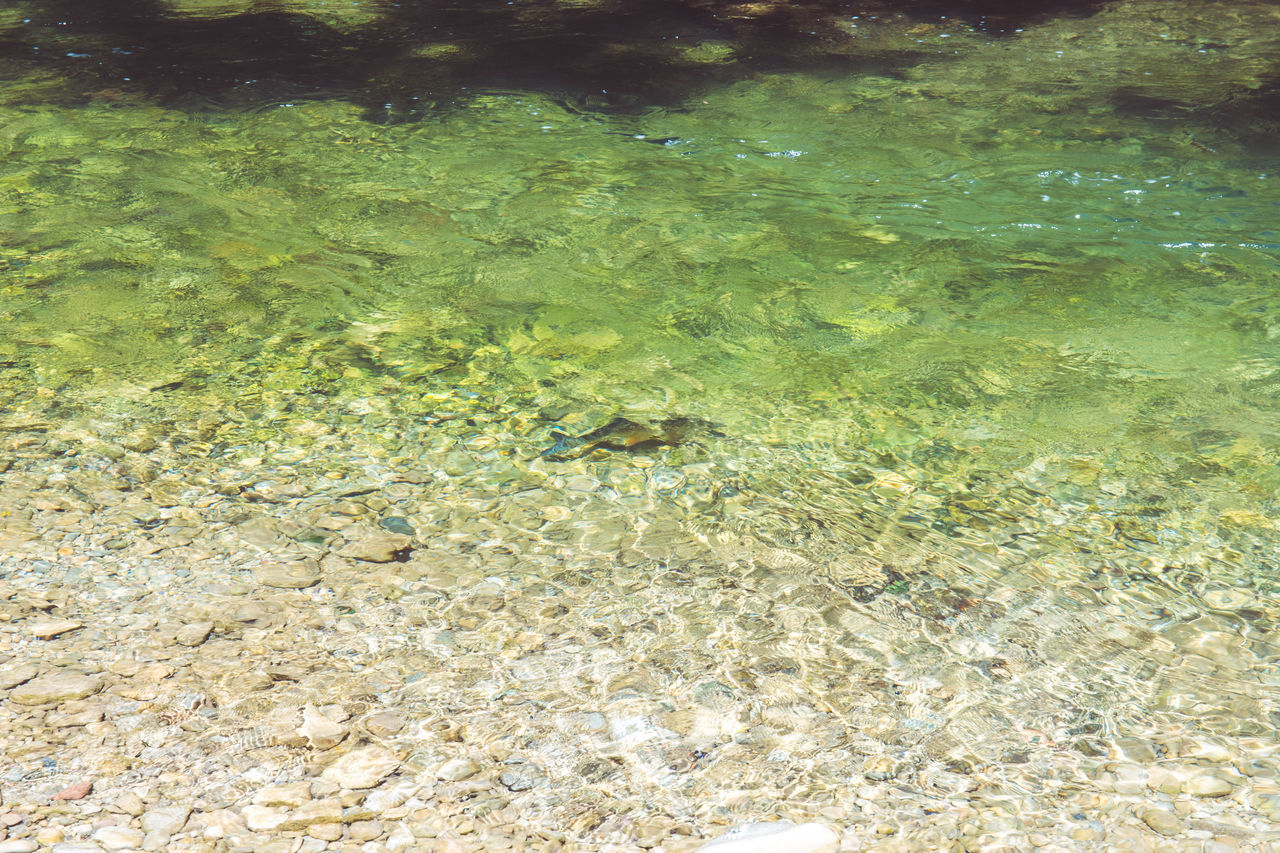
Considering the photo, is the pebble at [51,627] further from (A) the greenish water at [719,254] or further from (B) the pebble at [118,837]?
(A) the greenish water at [719,254]

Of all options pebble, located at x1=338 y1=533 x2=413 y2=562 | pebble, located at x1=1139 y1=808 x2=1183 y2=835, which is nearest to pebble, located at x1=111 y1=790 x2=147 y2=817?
pebble, located at x1=338 y1=533 x2=413 y2=562

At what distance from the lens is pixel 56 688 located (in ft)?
7.82

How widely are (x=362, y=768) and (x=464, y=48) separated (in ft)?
22.4

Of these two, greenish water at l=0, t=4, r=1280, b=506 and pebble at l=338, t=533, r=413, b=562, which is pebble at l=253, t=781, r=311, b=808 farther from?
greenish water at l=0, t=4, r=1280, b=506

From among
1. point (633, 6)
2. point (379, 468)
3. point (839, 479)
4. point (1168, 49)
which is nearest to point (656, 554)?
point (839, 479)

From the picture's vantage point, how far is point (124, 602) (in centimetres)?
268

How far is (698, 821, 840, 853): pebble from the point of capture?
2.09 meters

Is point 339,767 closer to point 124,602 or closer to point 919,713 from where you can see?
point 124,602

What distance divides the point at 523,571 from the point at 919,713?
43.3 inches

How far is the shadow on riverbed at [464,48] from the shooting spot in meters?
7.02

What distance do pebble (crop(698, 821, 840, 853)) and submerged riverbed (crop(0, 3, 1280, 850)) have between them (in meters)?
0.04

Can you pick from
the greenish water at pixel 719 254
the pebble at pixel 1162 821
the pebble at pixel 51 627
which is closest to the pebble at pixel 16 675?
the pebble at pixel 51 627

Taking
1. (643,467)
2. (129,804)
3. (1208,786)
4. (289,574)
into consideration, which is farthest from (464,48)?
(1208,786)

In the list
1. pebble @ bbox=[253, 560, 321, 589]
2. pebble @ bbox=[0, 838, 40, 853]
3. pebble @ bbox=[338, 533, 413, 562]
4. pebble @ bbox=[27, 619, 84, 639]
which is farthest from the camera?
pebble @ bbox=[338, 533, 413, 562]
